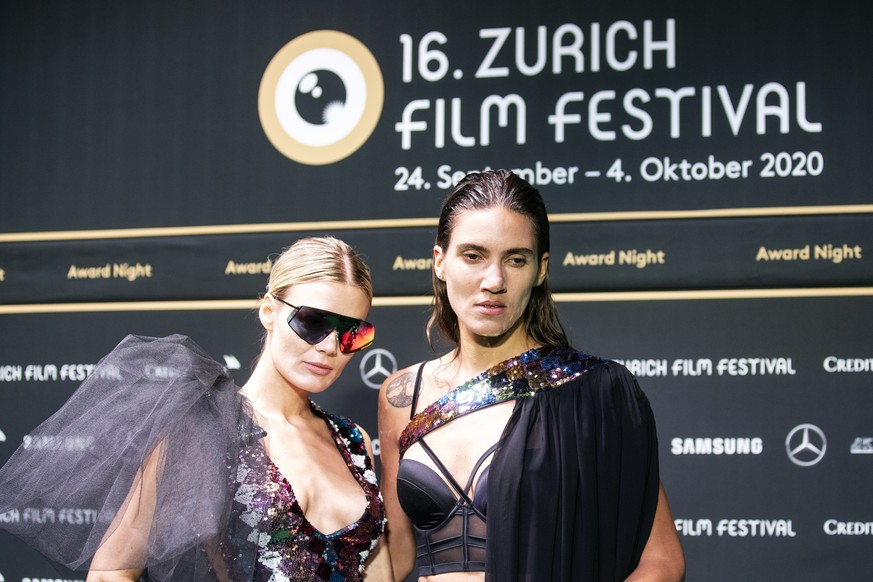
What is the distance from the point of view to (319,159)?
344 centimetres

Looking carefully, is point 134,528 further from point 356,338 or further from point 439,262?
point 439,262

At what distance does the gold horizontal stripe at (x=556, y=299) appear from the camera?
3.06 metres

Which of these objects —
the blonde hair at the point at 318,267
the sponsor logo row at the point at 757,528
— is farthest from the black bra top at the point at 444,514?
the sponsor logo row at the point at 757,528

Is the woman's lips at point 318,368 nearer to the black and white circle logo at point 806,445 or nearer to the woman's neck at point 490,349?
the woman's neck at point 490,349

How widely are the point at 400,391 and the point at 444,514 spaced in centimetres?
41

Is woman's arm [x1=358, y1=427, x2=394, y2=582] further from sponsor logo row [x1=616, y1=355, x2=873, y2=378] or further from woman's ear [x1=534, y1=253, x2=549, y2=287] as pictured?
sponsor logo row [x1=616, y1=355, x2=873, y2=378]

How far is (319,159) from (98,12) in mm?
1102

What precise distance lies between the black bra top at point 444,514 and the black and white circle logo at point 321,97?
1612mm

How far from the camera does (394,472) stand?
2414 mm

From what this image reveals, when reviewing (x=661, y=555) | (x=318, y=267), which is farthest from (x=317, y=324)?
(x=661, y=555)

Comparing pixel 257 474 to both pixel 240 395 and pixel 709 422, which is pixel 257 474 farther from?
pixel 709 422

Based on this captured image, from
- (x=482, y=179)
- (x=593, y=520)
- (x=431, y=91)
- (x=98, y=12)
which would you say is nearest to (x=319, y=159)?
(x=431, y=91)

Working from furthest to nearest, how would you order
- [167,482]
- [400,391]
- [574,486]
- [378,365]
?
1. [378,365]
2. [400,391]
3. [574,486]
4. [167,482]

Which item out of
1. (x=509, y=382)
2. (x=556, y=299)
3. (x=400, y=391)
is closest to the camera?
(x=509, y=382)
